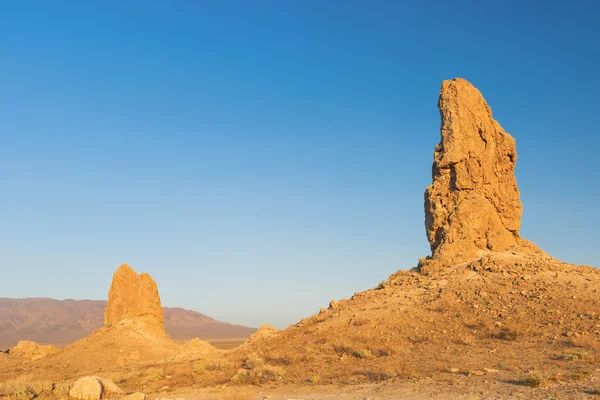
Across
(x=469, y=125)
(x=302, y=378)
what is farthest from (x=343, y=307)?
(x=469, y=125)

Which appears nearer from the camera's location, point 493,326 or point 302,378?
point 302,378

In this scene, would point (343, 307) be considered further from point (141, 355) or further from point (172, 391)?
point (141, 355)

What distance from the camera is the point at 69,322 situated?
516ft

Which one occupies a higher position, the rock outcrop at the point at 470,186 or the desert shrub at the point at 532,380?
the rock outcrop at the point at 470,186

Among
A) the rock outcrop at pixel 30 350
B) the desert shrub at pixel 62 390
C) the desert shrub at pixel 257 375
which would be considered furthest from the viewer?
the rock outcrop at pixel 30 350

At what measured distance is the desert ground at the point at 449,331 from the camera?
1434cm

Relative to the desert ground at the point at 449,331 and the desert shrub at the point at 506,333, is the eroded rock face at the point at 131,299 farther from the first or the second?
the desert shrub at the point at 506,333

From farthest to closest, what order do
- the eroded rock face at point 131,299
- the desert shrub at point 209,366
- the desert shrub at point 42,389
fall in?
the eroded rock face at point 131,299 → the desert shrub at point 209,366 → the desert shrub at point 42,389

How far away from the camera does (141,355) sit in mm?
34875

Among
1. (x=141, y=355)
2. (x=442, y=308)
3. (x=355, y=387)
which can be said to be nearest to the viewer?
(x=355, y=387)

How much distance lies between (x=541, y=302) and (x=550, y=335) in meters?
2.67

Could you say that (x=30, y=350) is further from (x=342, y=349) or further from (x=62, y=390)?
(x=342, y=349)

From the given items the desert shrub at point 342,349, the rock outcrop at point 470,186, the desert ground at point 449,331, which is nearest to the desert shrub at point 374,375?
the desert ground at point 449,331

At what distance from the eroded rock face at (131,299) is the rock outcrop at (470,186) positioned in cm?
2404
